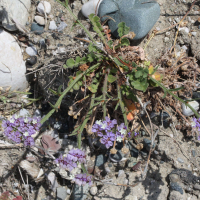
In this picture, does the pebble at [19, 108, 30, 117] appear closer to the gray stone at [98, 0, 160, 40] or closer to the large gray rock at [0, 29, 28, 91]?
the large gray rock at [0, 29, 28, 91]

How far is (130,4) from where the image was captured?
2.83 metres

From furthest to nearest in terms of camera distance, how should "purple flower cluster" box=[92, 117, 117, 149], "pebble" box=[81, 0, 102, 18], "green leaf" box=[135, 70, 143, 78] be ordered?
1. "pebble" box=[81, 0, 102, 18]
2. "green leaf" box=[135, 70, 143, 78]
3. "purple flower cluster" box=[92, 117, 117, 149]

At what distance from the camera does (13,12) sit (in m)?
2.90

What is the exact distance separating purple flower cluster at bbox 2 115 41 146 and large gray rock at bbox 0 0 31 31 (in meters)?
1.50

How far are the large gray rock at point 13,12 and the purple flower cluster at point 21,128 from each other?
1.50m

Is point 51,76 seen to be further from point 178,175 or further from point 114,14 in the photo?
point 178,175

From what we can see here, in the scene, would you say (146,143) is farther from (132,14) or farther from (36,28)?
(36,28)

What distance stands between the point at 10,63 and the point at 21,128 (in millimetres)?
1211

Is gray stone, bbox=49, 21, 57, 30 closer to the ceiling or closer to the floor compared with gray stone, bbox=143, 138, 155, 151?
closer to the ceiling

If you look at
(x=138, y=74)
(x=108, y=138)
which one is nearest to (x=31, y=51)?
(x=138, y=74)

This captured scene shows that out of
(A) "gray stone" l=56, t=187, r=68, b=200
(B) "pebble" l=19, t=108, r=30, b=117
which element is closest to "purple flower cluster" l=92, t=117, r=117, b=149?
(A) "gray stone" l=56, t=187, r=68, b=200

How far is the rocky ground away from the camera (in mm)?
2795

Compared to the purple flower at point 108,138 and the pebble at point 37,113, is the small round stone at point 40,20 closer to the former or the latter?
the pebble at point 37,113

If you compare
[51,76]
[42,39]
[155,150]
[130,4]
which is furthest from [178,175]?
[42,39]
